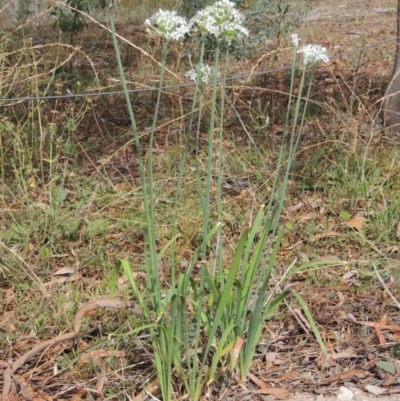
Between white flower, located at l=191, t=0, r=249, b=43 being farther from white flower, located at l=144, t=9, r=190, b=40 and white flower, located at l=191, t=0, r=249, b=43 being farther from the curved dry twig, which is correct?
the curved dry twig

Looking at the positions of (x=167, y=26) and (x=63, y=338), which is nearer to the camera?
(x=167, y=26)

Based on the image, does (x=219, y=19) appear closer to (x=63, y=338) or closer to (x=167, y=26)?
(x=167, y=26)

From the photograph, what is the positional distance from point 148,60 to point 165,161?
2.72m

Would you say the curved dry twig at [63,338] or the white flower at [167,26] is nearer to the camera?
the white flower at [167,26]

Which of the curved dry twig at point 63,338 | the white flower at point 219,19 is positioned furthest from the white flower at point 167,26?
the curved dry twig at point 63,338

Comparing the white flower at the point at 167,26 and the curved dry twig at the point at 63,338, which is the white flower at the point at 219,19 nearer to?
the white flower at the point at 167,26

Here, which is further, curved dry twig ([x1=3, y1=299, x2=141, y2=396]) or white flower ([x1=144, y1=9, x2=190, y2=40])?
curved dry twig ([x1=3, y1=299, x2=141, y2=396])

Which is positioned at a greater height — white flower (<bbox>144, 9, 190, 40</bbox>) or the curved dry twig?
white flower (<bbox>144, 9, 190, 40</bbox>)

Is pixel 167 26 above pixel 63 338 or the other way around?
above

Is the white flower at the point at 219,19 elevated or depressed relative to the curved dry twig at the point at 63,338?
elevated

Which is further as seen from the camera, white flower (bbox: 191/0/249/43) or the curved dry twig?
the curved dry twig

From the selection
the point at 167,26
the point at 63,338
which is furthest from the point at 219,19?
the point at 63,338


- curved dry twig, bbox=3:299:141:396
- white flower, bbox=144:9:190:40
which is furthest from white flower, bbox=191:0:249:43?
curved dry twig, bbox=3:299:141:396

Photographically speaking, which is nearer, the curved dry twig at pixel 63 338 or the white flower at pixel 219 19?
the white flower at pixel 219 19
